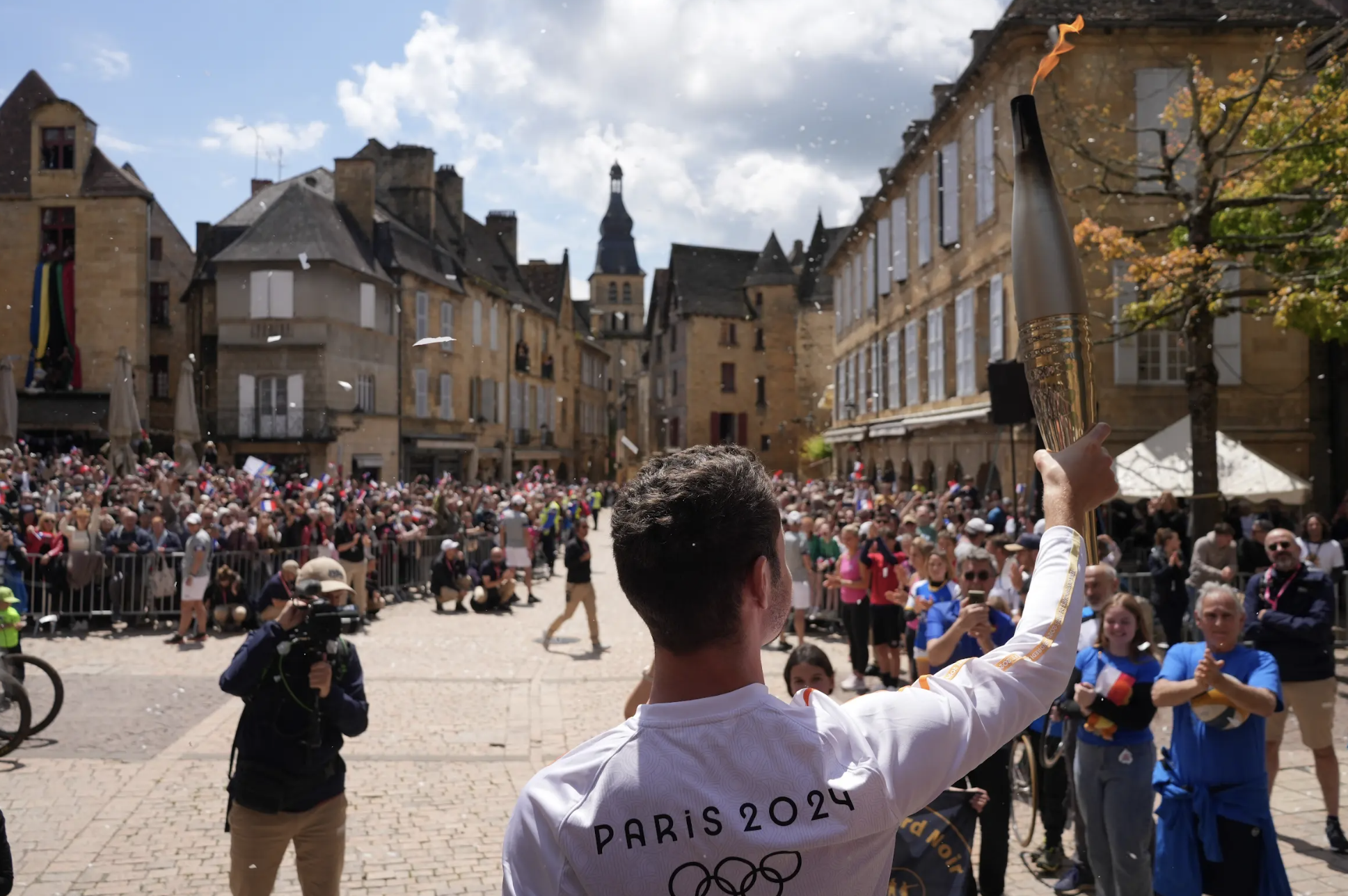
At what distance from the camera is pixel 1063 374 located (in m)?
1.60

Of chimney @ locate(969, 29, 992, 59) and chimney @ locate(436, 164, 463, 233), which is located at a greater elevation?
chimney @ locate(436, 164, 463, 233)

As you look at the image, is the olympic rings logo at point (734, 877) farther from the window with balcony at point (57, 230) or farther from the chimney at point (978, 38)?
the window with balcony at point (57, 230)

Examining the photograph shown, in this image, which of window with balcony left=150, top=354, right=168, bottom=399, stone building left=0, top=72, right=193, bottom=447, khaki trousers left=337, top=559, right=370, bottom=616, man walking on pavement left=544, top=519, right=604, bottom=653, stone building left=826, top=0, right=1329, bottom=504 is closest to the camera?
man walking on pavement left=544, top=519, right=604, bottom=653

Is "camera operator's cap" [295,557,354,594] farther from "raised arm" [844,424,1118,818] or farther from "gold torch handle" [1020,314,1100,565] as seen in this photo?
"gold torch handle" [1020,314,1100,565]

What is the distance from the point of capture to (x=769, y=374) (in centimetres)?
5588

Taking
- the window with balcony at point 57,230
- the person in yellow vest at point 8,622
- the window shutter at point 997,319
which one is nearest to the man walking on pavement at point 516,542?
the window shutter at point 997,319

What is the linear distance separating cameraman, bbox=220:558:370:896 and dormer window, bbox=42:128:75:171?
3644 cm

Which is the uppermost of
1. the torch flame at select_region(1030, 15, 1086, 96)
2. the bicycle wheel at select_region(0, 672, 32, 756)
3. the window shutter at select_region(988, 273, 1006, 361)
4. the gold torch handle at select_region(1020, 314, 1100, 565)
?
the window shutter at select_region(988, 273, 1006, 361)

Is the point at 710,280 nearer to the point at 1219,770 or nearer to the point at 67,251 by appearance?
the point at 67,251

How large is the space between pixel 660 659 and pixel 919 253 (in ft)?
82.8

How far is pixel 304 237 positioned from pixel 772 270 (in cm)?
2906

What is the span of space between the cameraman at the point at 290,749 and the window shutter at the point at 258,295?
31712 mm

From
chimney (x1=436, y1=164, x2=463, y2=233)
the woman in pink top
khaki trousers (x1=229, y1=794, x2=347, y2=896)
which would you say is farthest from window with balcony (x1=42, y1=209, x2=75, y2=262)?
khaki trousers (x1=229, y1=794, x2=347, y2=896)

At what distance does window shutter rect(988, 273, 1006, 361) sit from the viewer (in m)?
19.3
